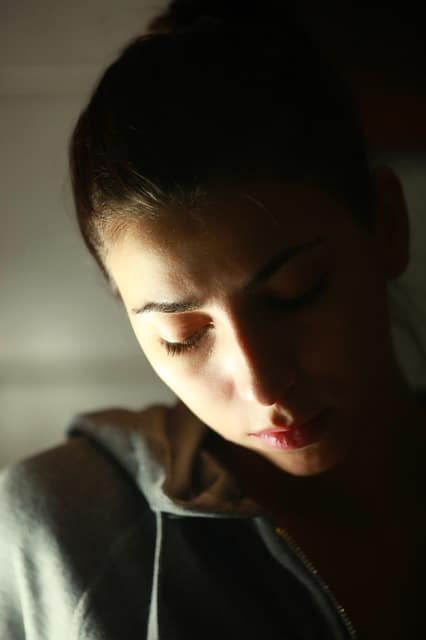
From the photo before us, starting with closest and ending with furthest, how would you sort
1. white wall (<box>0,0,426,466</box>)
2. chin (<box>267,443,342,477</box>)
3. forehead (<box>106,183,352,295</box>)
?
1. forehead (<box>106,183,352,295</box>)
2. chin (<box>267,443,342,477</box>)
3. white wall (<box>0,0,426,466</box>)

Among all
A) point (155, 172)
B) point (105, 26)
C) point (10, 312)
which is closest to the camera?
point (155, 172)

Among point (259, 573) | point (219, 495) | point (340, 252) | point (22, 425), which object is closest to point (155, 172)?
point (340, 252)

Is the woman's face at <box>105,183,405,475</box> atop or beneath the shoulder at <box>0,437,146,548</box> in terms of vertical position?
atop

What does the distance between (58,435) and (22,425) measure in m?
0.07

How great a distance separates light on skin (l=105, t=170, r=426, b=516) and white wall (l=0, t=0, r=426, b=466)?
14.6 inches

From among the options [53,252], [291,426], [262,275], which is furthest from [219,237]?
[53,252]

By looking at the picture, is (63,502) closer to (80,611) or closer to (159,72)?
(80,611)

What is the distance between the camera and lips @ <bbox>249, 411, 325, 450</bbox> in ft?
1.96

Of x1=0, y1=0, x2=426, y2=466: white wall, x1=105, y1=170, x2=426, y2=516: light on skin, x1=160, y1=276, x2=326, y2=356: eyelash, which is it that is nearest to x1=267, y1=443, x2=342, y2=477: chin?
x1=105, y1=170, x2=426, y2=516: light on skin

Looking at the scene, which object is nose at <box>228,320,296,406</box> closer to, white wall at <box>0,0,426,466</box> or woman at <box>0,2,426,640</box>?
woman at <box>0,2,426,640</box>

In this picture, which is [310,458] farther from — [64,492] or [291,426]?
[64,492]

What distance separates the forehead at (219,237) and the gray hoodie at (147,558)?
0.26 m

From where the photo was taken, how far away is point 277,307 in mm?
552

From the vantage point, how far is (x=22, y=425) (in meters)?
1.00
